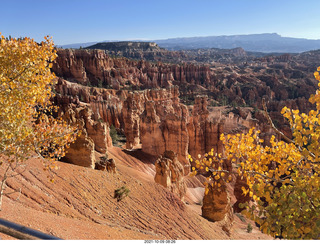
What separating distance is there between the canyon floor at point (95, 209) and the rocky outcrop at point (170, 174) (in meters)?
3.75

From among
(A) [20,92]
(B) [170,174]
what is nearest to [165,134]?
(B) [170,174]

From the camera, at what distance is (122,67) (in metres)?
101

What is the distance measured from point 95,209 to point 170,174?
11.3m

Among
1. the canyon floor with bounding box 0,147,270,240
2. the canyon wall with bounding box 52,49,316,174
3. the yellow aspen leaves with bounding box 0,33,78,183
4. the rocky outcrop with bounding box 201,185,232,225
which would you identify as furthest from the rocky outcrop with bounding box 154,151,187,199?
the yellow aspen leaves with bounding box 0,33,78,183

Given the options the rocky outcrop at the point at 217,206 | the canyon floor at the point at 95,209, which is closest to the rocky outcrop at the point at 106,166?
the canyon floor at the point at 95,209

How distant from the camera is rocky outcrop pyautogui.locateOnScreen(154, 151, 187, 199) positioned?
2277cm

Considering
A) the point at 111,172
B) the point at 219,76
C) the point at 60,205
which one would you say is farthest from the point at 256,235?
the point at 219,76

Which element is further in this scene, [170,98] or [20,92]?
[170,98]

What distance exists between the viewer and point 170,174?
78.4ft

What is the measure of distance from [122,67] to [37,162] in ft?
298

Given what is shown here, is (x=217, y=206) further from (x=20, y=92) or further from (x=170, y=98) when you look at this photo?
(x=170, y=98)

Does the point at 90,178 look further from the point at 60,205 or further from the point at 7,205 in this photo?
the point at 7,205

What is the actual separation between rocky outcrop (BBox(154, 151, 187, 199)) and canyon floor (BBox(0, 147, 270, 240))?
375 cm

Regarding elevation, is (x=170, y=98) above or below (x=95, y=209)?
below
